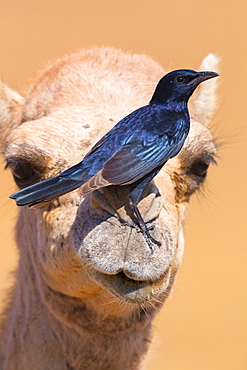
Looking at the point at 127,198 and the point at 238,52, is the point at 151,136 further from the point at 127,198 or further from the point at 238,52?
the point at 238,52

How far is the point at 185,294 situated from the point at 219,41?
347 inches

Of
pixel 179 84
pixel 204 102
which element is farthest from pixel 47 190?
pixel 204 102

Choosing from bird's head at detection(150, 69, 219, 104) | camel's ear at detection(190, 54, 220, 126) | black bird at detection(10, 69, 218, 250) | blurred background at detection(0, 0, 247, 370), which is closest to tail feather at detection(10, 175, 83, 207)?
black bird at detection(10, 69, 218, 250)

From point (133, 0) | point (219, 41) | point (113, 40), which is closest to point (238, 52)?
point (219, 41)

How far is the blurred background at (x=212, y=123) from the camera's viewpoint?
1057 cm

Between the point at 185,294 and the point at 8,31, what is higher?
the point at 8,31

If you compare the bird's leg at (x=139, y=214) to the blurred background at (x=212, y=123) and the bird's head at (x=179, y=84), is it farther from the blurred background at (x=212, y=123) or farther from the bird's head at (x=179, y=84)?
the blurred background at (x=212, y=123)

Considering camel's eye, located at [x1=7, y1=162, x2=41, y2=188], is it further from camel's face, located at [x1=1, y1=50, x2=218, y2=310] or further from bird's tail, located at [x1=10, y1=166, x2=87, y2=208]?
bird's tail, located at [x1=10, y1=166, x2=87, y2=208]

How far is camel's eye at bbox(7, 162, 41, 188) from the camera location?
4.15 meters

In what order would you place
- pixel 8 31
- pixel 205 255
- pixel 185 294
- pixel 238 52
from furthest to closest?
1. pixel 8 31
2. pixel 238 52
3. pixel 205 255
4. pixel 185 294

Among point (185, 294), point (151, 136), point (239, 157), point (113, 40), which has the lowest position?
point (185, 294)

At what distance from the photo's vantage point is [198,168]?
435cm

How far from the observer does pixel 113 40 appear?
18156 millimetres

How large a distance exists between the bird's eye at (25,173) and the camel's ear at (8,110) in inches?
37.2
